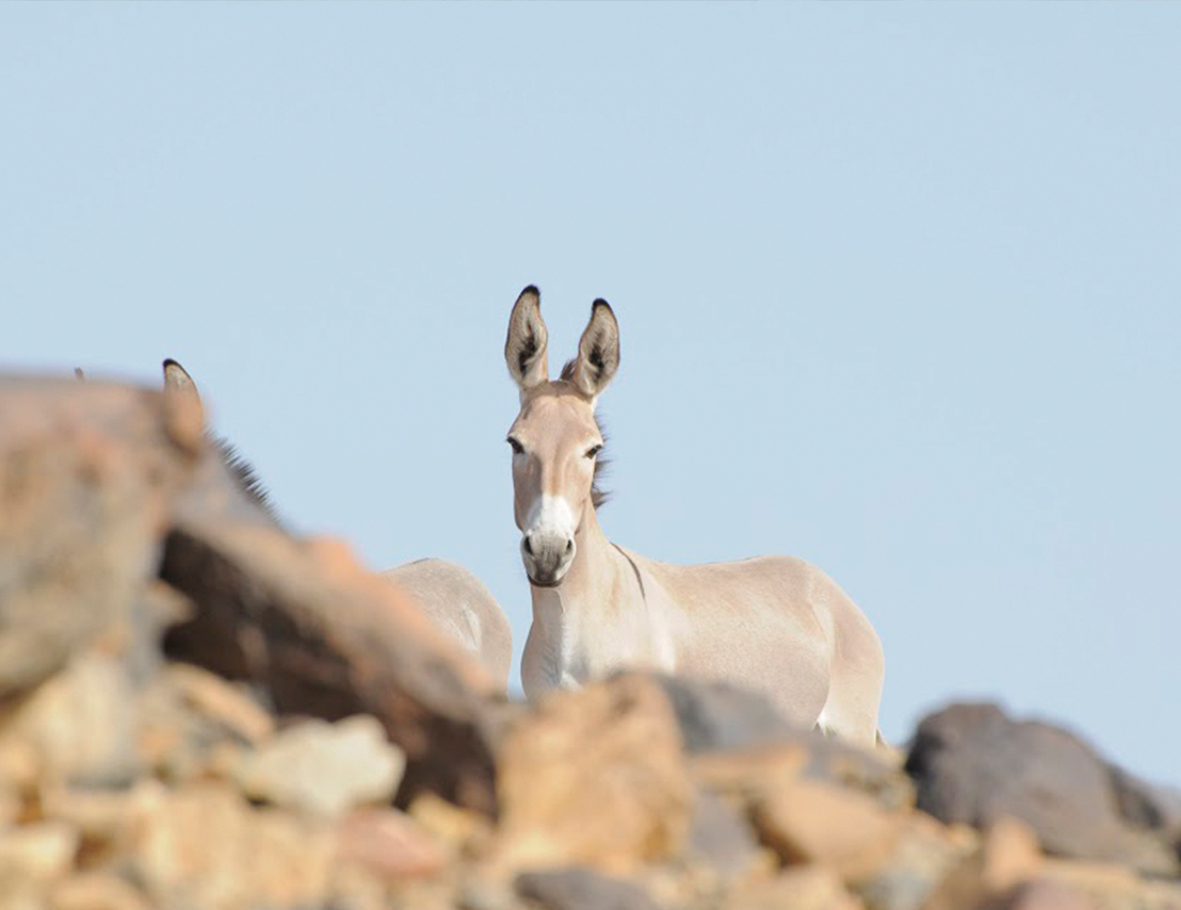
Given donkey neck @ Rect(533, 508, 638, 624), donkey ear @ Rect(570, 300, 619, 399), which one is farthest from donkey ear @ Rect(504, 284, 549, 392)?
donkey neck @ Rect(533, 508, 638, 624)

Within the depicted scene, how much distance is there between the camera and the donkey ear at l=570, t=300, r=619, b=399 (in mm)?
12148

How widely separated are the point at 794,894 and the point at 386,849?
0.97 m

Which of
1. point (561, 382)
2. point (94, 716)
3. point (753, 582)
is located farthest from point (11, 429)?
point (753, 582)

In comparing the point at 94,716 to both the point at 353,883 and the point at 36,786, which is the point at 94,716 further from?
the point at 353,883

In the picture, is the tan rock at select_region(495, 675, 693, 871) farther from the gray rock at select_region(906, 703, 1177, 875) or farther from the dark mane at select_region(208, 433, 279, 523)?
the dark mane at select_region(208, 433, 279, 523)

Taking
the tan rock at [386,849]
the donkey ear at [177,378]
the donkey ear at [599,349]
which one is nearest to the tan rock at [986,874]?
the tan rock at [386,849]

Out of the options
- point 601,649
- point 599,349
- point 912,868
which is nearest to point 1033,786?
point 912,868

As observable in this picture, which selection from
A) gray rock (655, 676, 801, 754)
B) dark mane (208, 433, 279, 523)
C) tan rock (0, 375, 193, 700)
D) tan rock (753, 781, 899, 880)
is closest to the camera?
tan rock (0, 375, 193, 700)

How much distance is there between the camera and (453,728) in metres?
4.86

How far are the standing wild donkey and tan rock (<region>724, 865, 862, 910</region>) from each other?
619 cm

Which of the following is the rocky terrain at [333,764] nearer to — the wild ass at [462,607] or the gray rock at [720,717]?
the gray rock at [720,717]

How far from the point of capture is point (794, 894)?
4703 mm

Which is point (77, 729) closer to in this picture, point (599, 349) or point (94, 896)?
point (94, 896)

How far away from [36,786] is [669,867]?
1.51 m
